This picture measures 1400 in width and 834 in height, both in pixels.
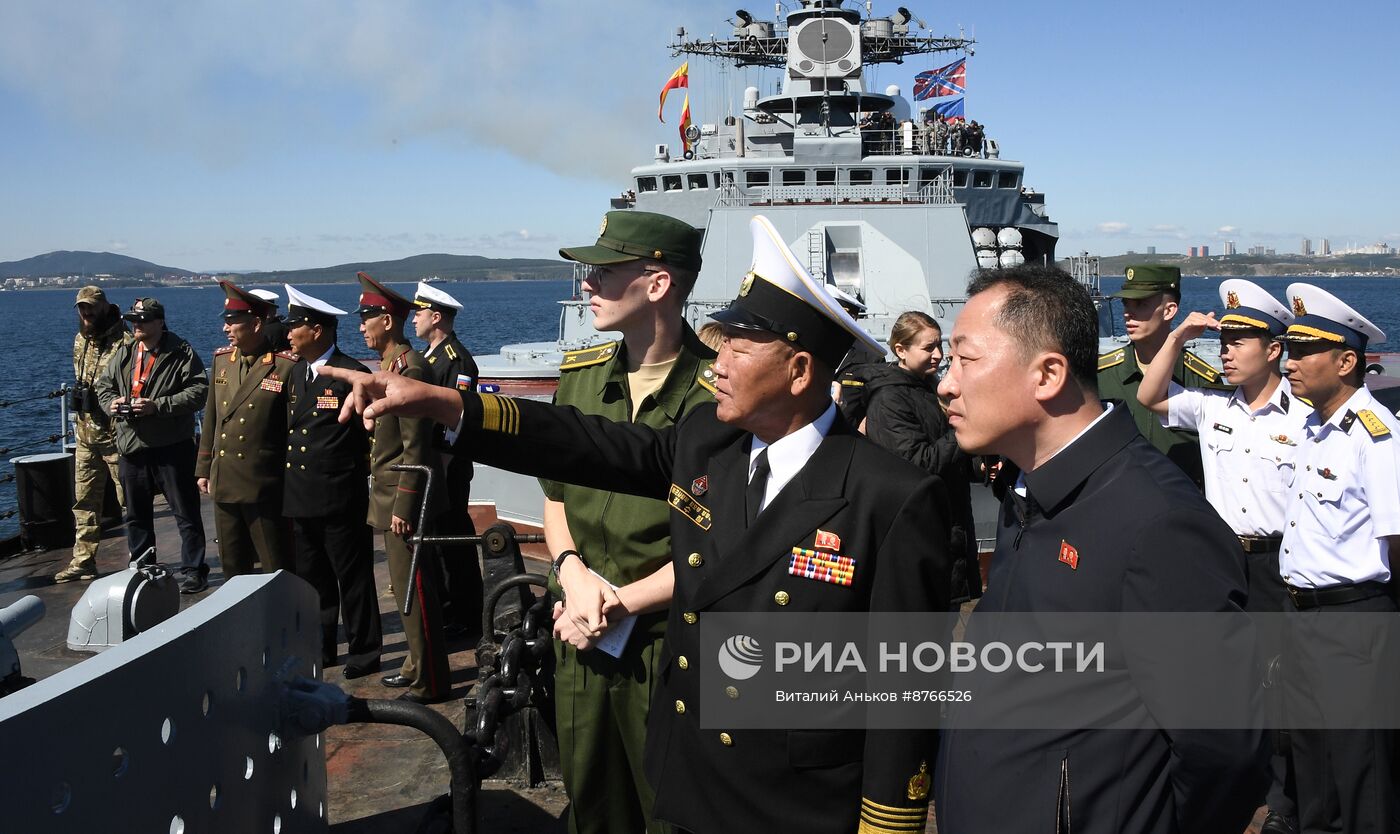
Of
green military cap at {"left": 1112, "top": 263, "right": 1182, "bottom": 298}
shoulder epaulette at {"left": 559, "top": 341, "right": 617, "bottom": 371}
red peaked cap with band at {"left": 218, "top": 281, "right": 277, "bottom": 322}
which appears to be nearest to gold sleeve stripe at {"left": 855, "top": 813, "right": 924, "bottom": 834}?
shoulder epaulette at {"left": 559, "top": 341, "right": 617, "bottom": 371}

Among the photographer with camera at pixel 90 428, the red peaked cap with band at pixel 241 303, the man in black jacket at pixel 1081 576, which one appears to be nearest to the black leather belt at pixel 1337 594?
the man in black jacket at pixel 1081 576

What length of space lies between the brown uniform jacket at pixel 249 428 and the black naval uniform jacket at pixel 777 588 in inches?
150

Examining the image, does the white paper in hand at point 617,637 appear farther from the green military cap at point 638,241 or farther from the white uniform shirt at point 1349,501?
the white uniform shirt at point 1349,501

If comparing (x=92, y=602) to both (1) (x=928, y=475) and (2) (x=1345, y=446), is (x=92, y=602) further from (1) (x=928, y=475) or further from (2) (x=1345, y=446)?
(2) (x=1345, y=446)

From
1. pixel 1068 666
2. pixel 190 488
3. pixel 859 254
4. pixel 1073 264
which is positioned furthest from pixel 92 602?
pixel 1073 264

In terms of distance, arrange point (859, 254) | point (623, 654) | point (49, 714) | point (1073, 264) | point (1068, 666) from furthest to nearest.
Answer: point (1073, 264) < point (859, 254) < point (623, 654) < point (1068, 666) < point (49, 714)

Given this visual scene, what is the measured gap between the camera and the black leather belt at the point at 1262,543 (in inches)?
145

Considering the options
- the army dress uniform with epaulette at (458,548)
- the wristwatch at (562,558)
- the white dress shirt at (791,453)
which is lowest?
the army dress uniform with epaulette at (458,548)

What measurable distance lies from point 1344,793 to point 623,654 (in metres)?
2.41

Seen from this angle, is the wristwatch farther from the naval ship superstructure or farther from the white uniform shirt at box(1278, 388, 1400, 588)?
the naval ship superstructure

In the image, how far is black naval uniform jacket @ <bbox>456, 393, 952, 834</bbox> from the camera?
194cm

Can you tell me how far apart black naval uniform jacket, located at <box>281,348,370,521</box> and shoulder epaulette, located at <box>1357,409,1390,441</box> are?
Answer: 4.25 meters

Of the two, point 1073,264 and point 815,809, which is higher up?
point 1073,264

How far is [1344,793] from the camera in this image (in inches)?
128
